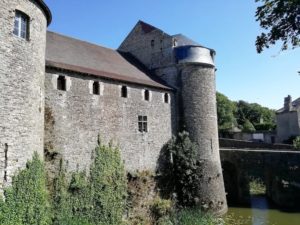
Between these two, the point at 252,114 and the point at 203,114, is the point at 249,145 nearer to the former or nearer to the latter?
the point at 203,114

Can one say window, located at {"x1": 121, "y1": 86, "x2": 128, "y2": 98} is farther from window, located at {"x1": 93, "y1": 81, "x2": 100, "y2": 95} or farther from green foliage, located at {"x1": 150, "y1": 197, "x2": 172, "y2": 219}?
green foliage, located at {"x1": 150, "y1": 197, "x2": 172, "y2": 219}

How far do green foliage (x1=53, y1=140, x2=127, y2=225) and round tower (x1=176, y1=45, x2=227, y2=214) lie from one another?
551 cm

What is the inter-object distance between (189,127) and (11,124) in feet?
37.7

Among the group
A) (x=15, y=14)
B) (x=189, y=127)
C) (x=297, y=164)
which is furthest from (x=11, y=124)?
(x=297, y=164)

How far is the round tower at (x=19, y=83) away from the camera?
32.2 ft

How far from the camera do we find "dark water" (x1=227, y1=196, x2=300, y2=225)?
17864 mm

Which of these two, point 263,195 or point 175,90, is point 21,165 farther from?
point 263,195

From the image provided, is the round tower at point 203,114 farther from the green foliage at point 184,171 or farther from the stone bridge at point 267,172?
the stone bridge at point 267,172

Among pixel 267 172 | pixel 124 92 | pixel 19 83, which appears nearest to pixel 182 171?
pixel 124 92

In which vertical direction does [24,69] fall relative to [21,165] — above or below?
above

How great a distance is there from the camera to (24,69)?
35.1ft

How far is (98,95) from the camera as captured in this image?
15.6m

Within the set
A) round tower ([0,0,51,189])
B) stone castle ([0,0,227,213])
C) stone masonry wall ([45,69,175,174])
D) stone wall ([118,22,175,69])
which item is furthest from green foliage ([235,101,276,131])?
round tower ([0,0,51,189])

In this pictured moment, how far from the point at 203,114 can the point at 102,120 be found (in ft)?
22.1
